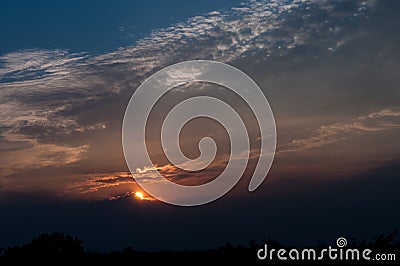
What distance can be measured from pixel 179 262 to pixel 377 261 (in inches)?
358

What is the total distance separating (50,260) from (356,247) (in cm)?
1499

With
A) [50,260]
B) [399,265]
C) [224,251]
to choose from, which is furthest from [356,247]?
[50,260]

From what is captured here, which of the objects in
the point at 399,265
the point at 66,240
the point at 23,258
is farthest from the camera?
the point at 66,240

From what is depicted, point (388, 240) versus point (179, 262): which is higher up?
point (388, 240)

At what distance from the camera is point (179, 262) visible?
27.5 meters

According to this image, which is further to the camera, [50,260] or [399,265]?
[50,260]

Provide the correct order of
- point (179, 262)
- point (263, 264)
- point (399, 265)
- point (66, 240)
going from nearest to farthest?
point (399, 265)
point (263, 264)
point (179, 262)
point (66, 240)

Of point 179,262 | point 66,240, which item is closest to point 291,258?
point 179,262

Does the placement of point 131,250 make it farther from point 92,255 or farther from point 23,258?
point 23,258

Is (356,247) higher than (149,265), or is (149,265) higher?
(356,247)

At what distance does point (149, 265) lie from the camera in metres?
27.2

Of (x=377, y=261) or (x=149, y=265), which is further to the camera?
(x=149, y=265)

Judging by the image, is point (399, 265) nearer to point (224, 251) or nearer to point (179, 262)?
point (224, 251)

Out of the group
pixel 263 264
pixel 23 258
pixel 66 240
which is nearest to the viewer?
pixel 263 264
